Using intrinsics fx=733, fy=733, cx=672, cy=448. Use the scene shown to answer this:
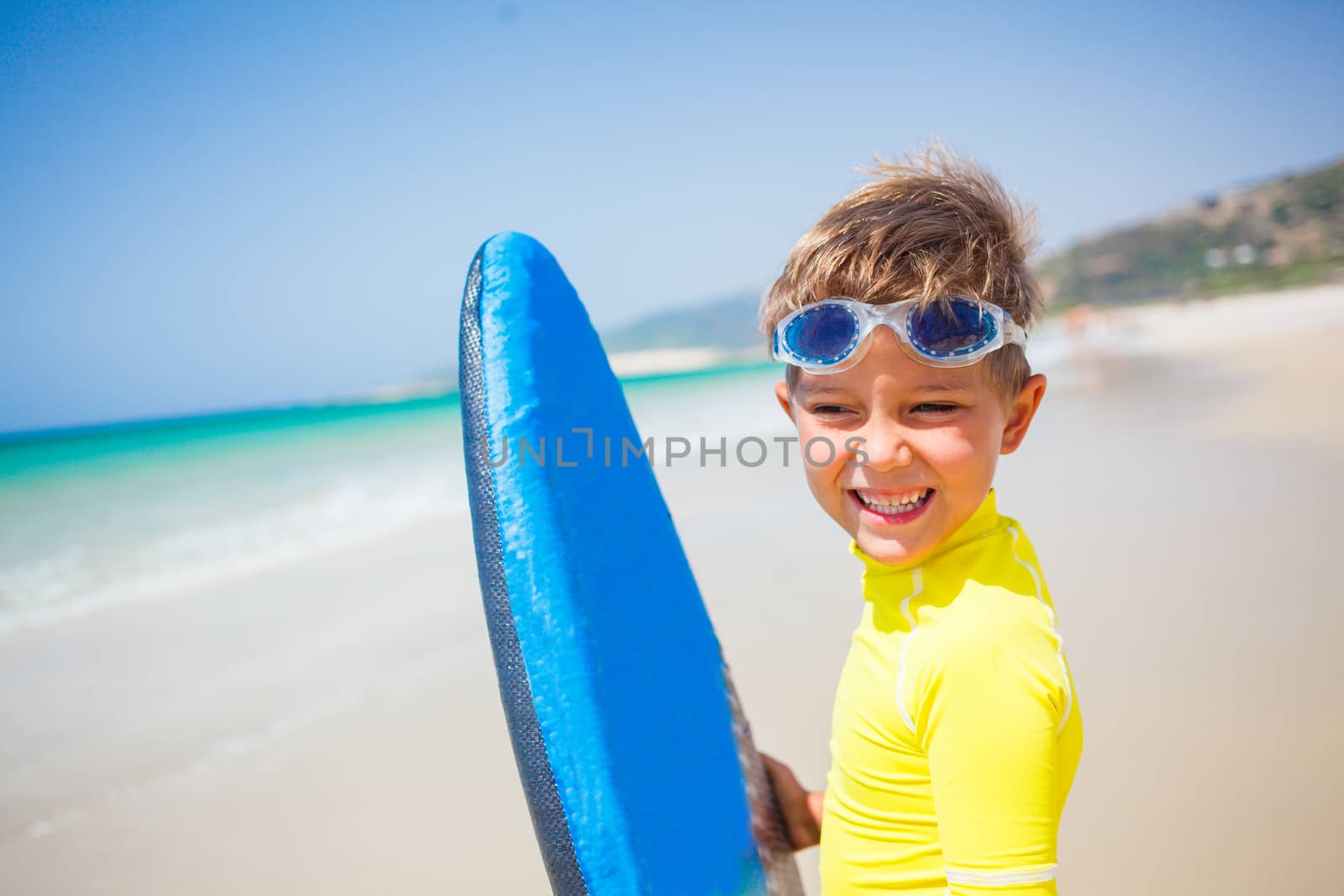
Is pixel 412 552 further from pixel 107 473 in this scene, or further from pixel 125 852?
pixel 107 473

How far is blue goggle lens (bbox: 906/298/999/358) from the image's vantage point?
3.27ft

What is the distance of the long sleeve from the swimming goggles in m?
0.38

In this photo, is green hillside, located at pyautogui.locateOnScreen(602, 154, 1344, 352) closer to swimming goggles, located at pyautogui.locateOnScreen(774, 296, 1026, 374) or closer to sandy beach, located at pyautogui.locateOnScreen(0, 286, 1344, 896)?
sandy beach, located at pyautogui.locateOnScreen(0, 286, 1344, 896)

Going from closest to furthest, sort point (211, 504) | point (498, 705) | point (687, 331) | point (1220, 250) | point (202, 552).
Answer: point (498, 705) < point (202, 552) < point (211, 504) < point (1220, 250) < point (687, 331)

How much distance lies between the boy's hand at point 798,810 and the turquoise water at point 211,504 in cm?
568

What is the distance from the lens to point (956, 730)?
2.79 ft

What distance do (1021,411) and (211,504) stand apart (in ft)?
37.9

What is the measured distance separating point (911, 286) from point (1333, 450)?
23.0 feet

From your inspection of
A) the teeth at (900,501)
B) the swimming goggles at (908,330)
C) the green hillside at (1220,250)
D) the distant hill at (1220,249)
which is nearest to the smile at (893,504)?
the teeth at (900,501)

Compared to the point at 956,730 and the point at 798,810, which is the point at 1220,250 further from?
the point at 956,730

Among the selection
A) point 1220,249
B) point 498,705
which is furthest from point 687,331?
point 498,705

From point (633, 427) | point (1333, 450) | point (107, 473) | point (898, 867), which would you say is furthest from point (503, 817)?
point (107, 473)

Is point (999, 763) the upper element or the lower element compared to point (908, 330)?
lower

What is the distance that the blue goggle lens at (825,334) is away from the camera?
1.04 metres
